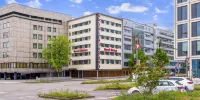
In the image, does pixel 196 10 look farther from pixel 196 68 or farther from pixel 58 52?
pixel 58 52

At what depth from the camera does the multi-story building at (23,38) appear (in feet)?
244

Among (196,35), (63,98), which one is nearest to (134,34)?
(196,35)

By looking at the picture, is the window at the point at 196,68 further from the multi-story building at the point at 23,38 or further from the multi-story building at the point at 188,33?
the multi-story building at the point at 23,38

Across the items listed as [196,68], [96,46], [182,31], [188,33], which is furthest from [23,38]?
[196,68]

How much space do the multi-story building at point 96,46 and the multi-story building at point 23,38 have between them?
7293mm

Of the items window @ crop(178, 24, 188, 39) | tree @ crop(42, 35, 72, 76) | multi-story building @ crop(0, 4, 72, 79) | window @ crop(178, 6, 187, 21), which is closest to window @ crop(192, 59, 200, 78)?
window @ crop(178, 24, 188, 39)

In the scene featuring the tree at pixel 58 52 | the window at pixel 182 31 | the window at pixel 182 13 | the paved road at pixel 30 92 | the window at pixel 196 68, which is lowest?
the paved road at pixel 30 92

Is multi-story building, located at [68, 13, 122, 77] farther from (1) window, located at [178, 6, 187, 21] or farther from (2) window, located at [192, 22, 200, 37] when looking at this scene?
(2) window, located at [192, 22, 200, 37]

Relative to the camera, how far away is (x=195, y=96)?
17984mm

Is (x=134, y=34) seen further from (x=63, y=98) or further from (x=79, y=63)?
(x=63, y=98)

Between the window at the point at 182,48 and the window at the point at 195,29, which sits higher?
the window at the point at 195,29

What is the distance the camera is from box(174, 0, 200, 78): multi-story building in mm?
56969

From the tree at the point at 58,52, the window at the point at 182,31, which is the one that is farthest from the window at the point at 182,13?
the tree at the point at 58,52

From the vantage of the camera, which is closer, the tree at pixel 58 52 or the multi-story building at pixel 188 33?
the multi-story building at pixel 188 33
